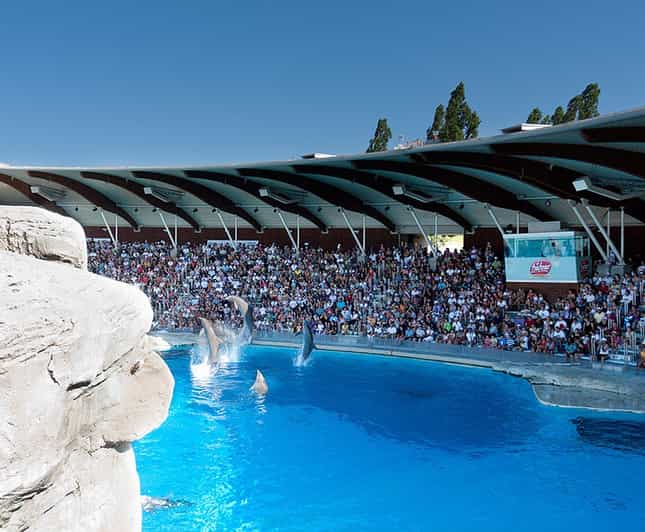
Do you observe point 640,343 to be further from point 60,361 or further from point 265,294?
point 60,361

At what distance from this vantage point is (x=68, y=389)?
2.39 meters

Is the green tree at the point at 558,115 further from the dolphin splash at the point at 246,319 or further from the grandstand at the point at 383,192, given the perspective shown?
the dolphin splash at the point at 246,319

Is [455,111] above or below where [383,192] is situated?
above

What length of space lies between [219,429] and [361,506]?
4.44 m

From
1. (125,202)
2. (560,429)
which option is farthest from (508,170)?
(125,202)

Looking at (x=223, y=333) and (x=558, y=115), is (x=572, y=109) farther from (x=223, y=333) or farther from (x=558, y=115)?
(x=223, y=333)

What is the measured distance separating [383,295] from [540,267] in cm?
615

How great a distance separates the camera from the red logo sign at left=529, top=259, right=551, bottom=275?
20844 millimetres

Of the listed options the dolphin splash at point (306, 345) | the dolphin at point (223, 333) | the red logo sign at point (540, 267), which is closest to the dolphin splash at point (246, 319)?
the dolphin at point (223, 333)

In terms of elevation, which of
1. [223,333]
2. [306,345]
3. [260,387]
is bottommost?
[260,387]

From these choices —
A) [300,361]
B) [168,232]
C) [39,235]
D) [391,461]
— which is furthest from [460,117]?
[39,235]

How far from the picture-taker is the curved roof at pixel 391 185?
55.9 feet

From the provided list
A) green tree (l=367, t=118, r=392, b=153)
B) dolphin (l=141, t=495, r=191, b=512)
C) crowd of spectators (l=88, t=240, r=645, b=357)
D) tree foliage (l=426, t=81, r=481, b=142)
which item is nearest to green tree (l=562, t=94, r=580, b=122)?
tree foliage (l=426, t=81, r=481, b=142)

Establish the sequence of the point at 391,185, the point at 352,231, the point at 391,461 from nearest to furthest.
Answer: the point at 391,461
the point at 391,185
the point at 352,231
